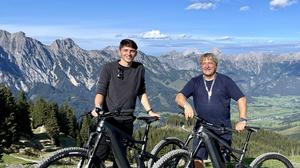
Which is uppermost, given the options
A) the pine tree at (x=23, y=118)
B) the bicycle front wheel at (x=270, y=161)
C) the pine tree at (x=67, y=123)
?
the bicycle front wheel at (x=270, y=161)

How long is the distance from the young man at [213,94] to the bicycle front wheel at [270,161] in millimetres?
1274

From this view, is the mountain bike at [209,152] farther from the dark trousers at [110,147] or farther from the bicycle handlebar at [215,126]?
the dark trousers at [110,147]

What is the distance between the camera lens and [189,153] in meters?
12.1

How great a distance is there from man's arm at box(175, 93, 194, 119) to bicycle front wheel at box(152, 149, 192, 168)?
96cm

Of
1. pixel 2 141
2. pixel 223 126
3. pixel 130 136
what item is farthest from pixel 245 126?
pixel 2 141

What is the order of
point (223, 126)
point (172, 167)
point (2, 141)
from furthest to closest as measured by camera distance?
point (2, 141) < point (223, 126) < point (172, 167)

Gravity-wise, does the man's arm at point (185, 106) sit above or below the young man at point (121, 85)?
below

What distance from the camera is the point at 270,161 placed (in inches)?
555

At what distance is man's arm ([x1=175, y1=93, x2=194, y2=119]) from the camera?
1206 centimetres

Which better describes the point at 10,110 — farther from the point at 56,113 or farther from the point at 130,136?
the point at 130,136

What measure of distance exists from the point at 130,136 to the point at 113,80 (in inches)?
63.1

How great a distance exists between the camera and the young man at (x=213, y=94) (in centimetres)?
1294

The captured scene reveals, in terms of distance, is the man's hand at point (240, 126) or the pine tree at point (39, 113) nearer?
the man's hand at point (240, 126)

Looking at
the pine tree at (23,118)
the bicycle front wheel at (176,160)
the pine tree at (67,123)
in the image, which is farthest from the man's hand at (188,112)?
the pine tree at (67,123)
